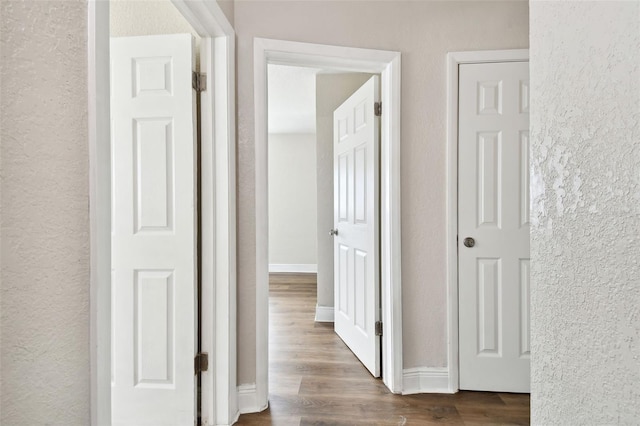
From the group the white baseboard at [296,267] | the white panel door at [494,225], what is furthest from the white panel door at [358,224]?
A: the white baseboard at [296,267]

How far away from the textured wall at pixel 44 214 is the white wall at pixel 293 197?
602 cm

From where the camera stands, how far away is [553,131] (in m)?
0.94

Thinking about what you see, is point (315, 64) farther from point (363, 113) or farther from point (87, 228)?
point (87, 228)

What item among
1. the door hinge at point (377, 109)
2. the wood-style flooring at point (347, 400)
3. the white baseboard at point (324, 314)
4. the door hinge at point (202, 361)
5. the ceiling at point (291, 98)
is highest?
the ceiling at point (291, 98)

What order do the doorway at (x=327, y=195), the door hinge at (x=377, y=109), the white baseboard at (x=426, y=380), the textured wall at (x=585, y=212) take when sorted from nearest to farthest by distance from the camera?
the textured wall at (x=585, y=212) < the white baseboard at (x=426, y=380) < the door hinge at (x=377, y=109) < the doorway at (x=327, y=195)

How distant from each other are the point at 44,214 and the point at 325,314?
10.9ft

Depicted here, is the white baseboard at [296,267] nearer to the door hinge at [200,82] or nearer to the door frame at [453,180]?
the door frame at [453,180]

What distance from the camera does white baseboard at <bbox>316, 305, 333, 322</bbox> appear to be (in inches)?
155

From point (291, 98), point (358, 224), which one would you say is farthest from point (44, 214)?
point (291, 98)

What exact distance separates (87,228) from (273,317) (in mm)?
3347

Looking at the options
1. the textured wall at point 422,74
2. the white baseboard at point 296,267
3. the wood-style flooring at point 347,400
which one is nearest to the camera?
the wood-style flooring at point 347,400

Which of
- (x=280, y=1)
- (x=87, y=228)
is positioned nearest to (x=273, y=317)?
(x=280, y=1)

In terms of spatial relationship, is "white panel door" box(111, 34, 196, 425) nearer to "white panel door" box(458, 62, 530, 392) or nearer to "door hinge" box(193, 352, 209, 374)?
"door hinge" box(193, 352, 209, 374)

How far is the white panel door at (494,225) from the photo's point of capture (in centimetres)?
238
